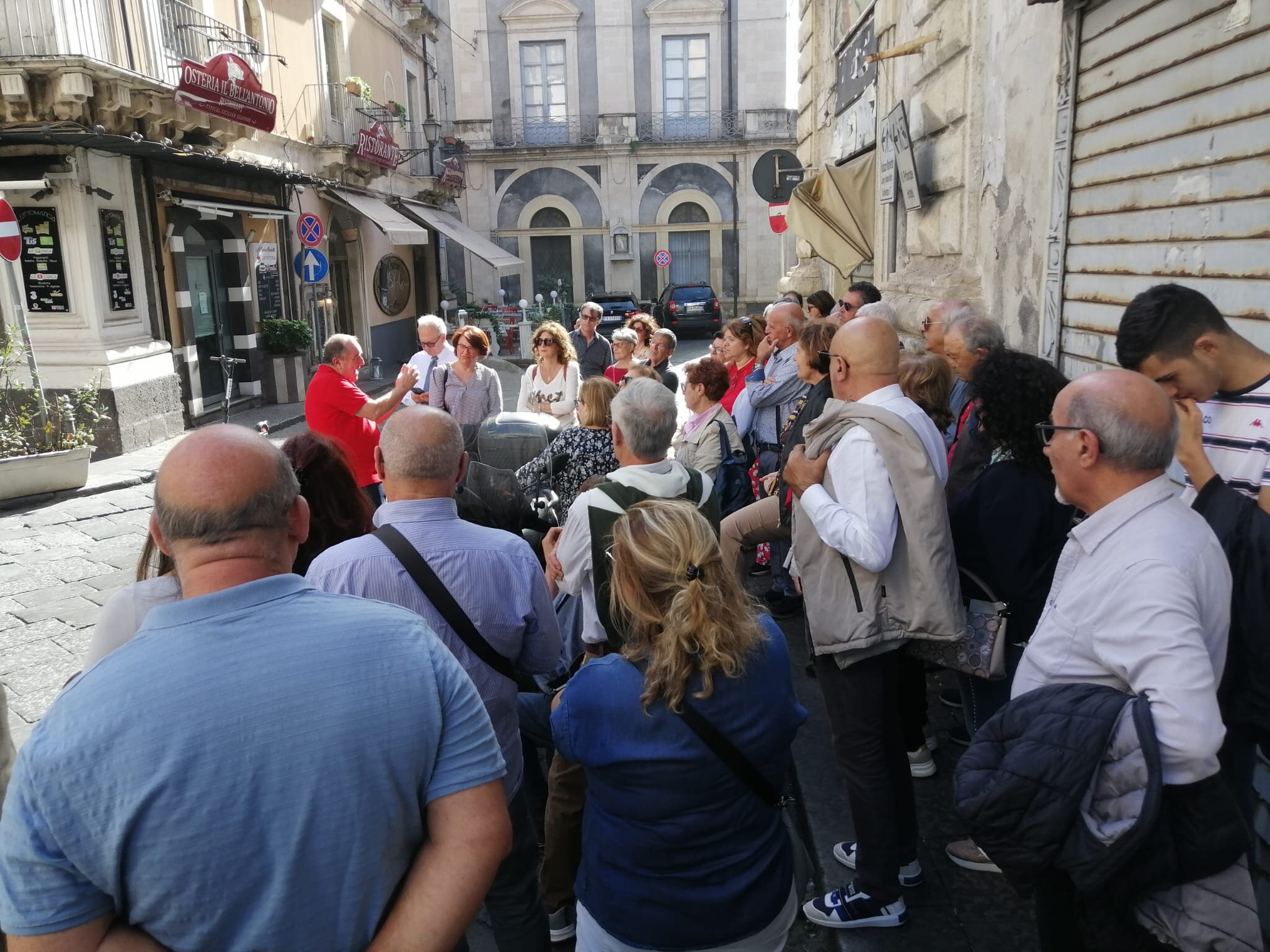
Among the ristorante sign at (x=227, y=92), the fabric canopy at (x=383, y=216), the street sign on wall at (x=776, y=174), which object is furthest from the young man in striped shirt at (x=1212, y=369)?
the fabric canopy at (x=383, y=216)

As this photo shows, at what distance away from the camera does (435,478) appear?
2.60 metres

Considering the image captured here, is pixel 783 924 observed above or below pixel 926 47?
below

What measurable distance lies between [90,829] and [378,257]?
22.6 metres

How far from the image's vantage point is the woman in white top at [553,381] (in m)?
6.33

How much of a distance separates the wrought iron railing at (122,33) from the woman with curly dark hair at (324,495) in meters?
9.53

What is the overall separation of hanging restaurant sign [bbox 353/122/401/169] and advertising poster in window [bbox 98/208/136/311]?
7300mm

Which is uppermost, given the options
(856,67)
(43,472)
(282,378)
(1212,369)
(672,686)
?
(856,67)

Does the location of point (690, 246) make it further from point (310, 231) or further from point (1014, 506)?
point (1014, 506)

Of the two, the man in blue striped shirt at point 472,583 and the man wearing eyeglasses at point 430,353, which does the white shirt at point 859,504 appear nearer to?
the man in blue striped shirt at point 472,583

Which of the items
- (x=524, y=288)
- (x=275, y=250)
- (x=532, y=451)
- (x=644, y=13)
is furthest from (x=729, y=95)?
(x=532, y=451)

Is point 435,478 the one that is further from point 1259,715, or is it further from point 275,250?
point 275,250

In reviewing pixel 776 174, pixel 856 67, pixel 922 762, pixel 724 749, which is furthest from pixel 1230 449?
pixel 776 174

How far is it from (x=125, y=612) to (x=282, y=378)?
48.0 ft

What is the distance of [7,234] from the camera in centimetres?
872
